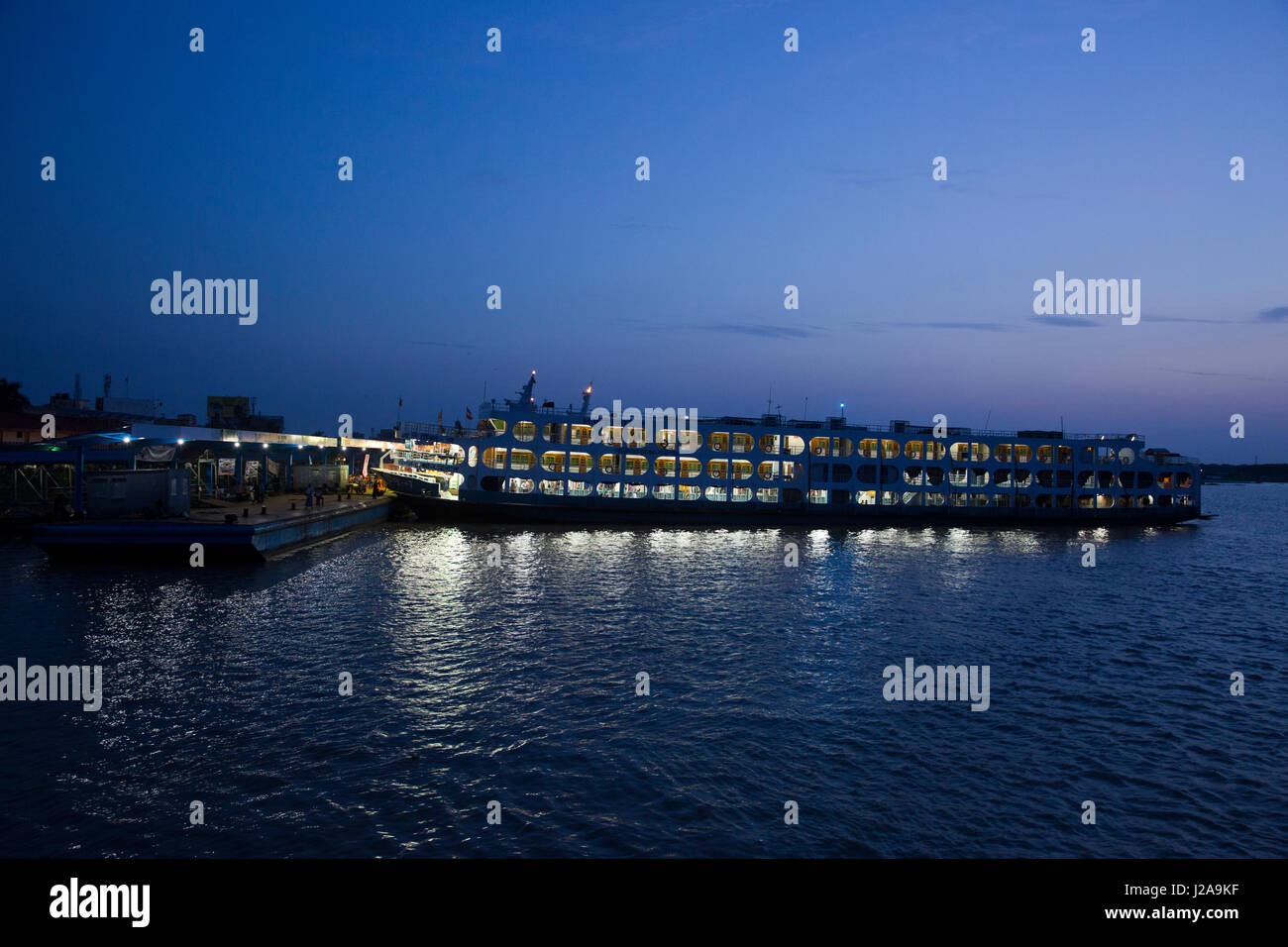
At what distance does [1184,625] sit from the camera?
108 ft

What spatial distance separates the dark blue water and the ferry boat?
29336 mm

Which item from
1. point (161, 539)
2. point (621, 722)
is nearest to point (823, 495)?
point (161, 539)

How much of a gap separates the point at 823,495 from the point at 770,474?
22.0 ft

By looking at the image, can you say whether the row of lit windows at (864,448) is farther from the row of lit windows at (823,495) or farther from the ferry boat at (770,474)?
the row of lit windows at (823,495)

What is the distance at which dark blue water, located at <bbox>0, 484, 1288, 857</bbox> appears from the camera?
13.8 metres

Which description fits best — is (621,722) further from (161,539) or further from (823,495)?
(823,495)

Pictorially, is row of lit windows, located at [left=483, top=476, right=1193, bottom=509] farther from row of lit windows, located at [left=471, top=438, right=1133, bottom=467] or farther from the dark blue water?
the dark blue water

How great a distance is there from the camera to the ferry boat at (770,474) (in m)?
67.9

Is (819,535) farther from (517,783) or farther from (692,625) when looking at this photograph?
(517,783)

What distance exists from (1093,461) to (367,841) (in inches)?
3649

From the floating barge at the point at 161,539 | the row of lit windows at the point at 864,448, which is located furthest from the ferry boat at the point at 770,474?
the floating barge at the point at 161,539

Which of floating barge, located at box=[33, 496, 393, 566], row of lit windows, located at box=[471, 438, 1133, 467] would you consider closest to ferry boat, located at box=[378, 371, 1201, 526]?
row of lit windows, located at box=[471, 438, 1133, 467]

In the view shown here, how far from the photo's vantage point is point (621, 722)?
62.5ft
